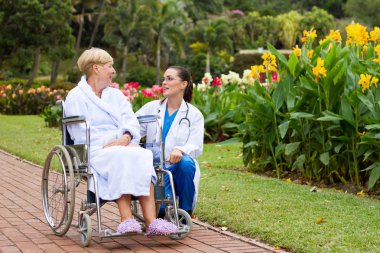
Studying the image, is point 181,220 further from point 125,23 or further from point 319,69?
point 125,23

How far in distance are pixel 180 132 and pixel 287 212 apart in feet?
3.81

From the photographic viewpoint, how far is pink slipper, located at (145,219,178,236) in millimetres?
5184

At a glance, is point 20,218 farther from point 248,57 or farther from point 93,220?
point 248,57

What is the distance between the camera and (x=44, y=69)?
59844 millimetres

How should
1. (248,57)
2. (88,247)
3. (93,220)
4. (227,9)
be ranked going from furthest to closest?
(227,9), (248,57), (93,220), (88,247)

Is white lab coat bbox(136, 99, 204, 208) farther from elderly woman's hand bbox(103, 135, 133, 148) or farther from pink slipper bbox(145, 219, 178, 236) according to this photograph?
pink slipper bbox(145, 219, 178, 236)

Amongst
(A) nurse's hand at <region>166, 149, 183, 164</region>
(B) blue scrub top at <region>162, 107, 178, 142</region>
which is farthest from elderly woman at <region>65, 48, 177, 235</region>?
(B) blue scrub top at <region>162, 107, 178, 142</region>

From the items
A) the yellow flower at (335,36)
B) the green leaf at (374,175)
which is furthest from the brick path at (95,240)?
the yellow flower at (335,36)

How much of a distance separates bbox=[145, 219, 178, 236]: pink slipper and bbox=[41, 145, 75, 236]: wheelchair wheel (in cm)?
56

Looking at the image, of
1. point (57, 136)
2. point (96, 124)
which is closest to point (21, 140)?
point (57, 136)

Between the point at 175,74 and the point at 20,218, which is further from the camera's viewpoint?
the point at 20,218

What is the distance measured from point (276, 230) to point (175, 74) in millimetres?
1397

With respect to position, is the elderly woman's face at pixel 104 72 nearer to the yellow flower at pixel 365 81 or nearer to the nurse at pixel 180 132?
the nurse at pixel 180 132

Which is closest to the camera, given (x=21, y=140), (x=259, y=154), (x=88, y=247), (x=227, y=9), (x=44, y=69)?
(x=88, y=247)
